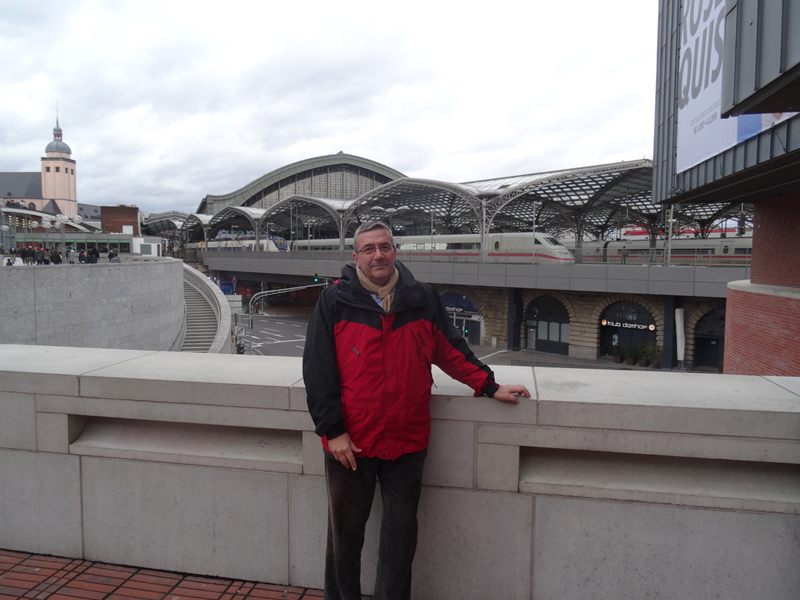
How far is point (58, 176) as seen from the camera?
367ft

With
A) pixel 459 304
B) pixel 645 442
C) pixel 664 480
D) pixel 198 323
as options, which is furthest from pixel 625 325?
pixel 645 442

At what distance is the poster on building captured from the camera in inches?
320

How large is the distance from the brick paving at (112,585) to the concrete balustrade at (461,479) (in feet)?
0.21

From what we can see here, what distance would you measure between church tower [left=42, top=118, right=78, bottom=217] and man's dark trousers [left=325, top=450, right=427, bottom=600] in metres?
124

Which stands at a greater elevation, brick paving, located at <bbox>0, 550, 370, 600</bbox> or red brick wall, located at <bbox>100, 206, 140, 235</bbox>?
red brick wall, located at <bbox>100, 206, 140, 235</bbox>

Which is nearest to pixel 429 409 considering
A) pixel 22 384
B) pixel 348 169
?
pixel 22 384

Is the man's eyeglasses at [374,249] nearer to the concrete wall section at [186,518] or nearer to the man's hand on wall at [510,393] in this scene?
the man's hand on wall at [510,393]

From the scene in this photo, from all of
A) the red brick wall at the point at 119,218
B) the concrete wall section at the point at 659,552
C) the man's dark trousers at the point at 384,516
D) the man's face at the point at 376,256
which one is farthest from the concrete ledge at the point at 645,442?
the red brick wall at the point at 119,218

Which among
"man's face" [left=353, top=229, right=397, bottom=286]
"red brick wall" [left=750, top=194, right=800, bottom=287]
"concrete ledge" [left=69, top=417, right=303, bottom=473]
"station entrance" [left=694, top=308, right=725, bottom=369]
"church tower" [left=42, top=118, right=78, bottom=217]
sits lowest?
"station entrance" [left=694, top=308, right=725, bottom=369]

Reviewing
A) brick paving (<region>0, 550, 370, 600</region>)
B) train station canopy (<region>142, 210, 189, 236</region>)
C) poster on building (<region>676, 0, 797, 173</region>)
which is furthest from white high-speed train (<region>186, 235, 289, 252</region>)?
brick paving (<region>0, 550, 370, 600</region>)

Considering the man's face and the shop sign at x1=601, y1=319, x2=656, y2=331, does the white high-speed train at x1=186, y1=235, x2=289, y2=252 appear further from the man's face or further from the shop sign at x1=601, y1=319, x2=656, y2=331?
the man's face

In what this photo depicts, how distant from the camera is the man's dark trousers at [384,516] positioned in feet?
8.36

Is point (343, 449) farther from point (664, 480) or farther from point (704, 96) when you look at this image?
point (704, 96)

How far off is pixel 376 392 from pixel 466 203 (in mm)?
47382
